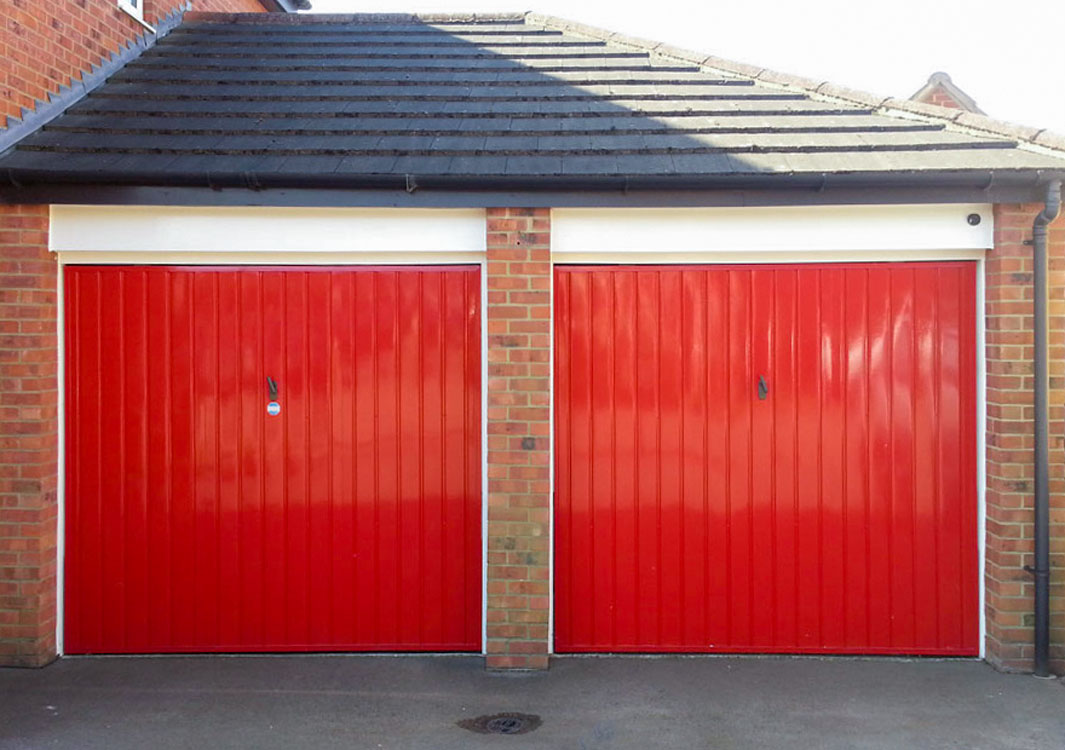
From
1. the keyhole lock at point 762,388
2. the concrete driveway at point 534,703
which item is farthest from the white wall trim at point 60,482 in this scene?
the keyhole lock at point 762,388

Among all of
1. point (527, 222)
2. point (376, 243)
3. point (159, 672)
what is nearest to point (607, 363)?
point (527, 222)

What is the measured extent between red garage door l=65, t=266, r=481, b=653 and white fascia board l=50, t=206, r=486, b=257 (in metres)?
0.19

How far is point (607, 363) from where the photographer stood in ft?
18.7

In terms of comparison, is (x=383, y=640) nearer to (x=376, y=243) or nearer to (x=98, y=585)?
(x=98, y=585)

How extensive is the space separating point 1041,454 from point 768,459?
4.93ft

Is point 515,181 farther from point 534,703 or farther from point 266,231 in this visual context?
point 534,703

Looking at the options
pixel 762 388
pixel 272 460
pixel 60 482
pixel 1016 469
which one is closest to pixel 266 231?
pixel 272 460

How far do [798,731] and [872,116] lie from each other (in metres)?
3.83

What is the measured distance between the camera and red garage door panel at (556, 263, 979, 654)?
18.5ft

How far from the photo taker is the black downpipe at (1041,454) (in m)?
5.24

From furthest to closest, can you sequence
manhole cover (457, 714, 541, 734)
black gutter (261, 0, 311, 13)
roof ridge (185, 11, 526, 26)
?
1. black gutter (261, 0, 311, 13)
2. roof ridge (185, 11, 526, 26)
3. manhole cover (457, 714, 541, 734)

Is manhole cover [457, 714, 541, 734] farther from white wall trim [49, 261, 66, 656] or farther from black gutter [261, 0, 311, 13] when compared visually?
black gutter [261, 0, 311, 13]

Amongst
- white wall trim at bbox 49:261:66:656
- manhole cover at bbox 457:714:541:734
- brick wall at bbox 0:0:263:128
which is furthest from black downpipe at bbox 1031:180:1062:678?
brick wall at bbox 0:0:263:128

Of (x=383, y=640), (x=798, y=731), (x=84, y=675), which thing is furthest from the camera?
(x=383, y=640)
